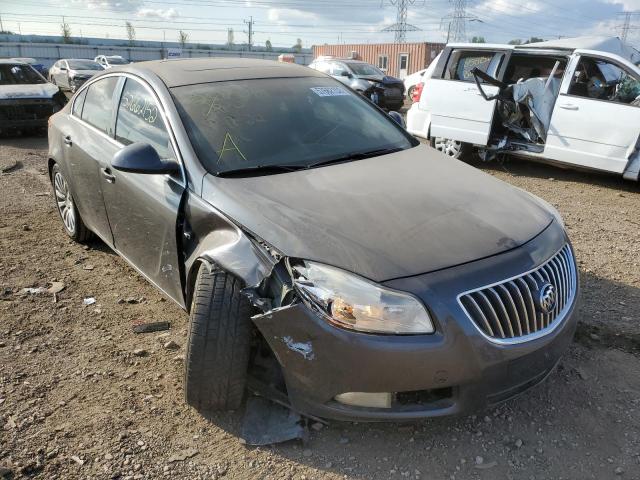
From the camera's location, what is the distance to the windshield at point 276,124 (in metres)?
3.04

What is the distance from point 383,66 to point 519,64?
29966 mm

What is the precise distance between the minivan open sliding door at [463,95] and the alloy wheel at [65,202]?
18.2 feet

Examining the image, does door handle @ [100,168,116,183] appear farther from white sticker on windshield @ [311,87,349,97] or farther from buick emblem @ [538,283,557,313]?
buick emblem @ [538,283,557,313]

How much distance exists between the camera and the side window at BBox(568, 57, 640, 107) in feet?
22.3

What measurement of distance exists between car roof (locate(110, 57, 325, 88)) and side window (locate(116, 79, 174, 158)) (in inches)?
5.9

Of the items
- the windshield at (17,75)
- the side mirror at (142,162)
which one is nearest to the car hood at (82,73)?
the windshield at (17,75)

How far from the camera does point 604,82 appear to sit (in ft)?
23.2

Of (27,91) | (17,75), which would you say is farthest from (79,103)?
(17,75)

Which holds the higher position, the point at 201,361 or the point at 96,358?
the point at 201,361

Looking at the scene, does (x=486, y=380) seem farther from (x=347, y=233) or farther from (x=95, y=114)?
(x=95, y=114)

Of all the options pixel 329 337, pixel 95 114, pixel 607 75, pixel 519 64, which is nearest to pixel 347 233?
pixel 329 337

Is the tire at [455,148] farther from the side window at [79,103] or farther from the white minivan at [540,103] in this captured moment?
the side window at [79,103]

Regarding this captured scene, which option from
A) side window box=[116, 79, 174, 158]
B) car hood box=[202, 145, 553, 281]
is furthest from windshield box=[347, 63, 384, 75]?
car hood box=[202, 145, 553, 281]

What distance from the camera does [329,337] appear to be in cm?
216
